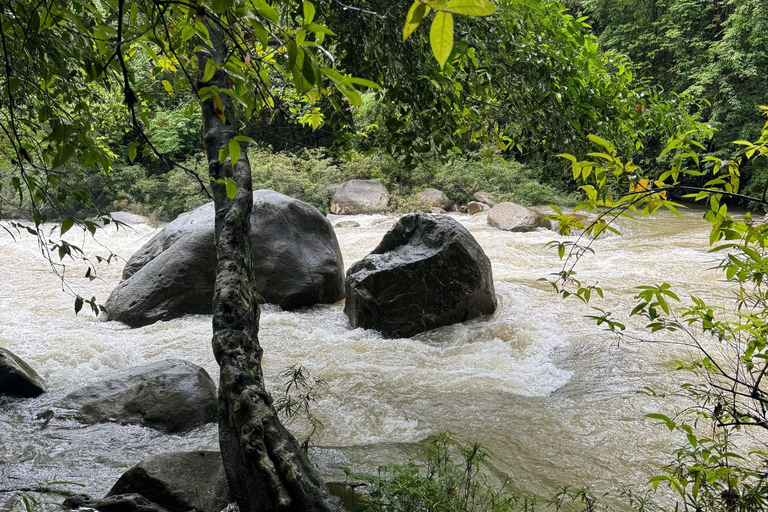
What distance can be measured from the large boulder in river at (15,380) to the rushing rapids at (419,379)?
11 cm

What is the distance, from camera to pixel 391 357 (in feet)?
15.5

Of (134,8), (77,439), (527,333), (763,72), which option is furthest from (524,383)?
(763,72)

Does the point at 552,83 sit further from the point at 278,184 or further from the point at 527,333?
the point at 278,184

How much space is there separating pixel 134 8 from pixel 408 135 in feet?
4.25

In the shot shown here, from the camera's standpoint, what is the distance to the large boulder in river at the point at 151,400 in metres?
3.30

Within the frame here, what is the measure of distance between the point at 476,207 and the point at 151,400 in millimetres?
12096

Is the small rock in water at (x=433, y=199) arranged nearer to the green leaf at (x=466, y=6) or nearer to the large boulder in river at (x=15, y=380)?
the large boulder in river at (x=15, y=380)

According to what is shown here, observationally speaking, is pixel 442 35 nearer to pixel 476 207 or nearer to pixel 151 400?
→ pixel 151 400

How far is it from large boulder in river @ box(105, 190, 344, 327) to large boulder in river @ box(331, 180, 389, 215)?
7468 millimetres

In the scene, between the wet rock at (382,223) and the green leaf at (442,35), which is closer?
the green leaf at (442,35)

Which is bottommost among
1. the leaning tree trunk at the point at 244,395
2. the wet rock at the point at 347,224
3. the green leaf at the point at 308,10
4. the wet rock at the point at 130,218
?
the wet rock at the point at 130,218

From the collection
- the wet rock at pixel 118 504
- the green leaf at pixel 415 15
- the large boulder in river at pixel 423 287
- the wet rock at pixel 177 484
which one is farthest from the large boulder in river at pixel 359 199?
the green leaf at pixel 415 15

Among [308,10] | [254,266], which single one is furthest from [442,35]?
[254,266]

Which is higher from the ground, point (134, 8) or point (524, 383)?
point (134, 8)
